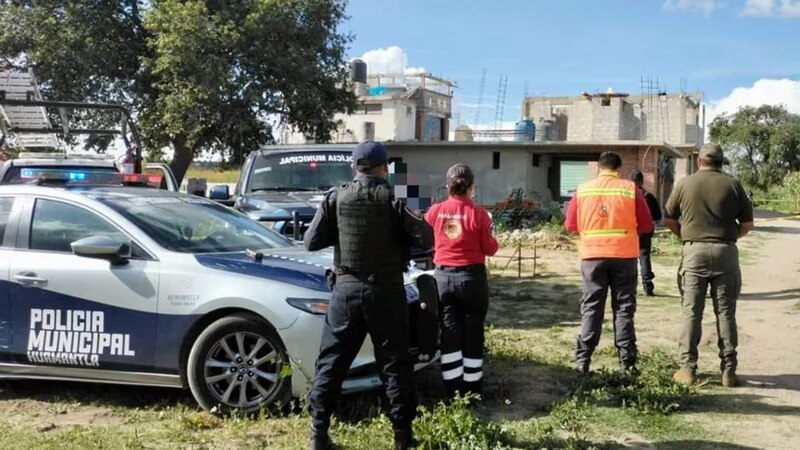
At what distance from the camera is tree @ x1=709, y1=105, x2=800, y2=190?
60.2m

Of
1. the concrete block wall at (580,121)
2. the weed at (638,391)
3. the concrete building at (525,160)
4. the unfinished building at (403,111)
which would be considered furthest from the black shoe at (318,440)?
the unfinished building at (403,111)

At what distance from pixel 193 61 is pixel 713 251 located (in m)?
20.1

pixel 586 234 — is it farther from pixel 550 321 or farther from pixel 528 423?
pixel 550 321

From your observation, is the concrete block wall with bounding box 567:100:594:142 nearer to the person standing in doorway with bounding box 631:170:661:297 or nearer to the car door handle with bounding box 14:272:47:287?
the person standing in doorway with bounding box 631:170:661:297

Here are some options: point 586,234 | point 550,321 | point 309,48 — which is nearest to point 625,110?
point 309,48

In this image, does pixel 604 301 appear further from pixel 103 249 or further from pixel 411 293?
pixel 103 249

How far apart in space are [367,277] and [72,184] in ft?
10.7

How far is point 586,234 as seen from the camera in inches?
247

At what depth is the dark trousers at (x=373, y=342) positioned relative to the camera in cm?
437

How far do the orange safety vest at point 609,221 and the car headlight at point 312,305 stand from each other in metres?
2.28

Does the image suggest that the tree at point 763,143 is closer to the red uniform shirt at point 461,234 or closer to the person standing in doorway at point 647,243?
the person standing in doorway at point 647,243

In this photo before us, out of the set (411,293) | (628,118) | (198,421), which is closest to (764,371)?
(411,293)

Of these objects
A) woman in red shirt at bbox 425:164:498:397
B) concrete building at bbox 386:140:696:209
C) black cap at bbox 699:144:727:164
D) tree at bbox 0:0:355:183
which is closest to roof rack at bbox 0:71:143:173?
woman in red shirt at bbox 425:164:498:397

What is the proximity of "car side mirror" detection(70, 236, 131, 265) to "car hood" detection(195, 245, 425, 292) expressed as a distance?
0.52 meters
